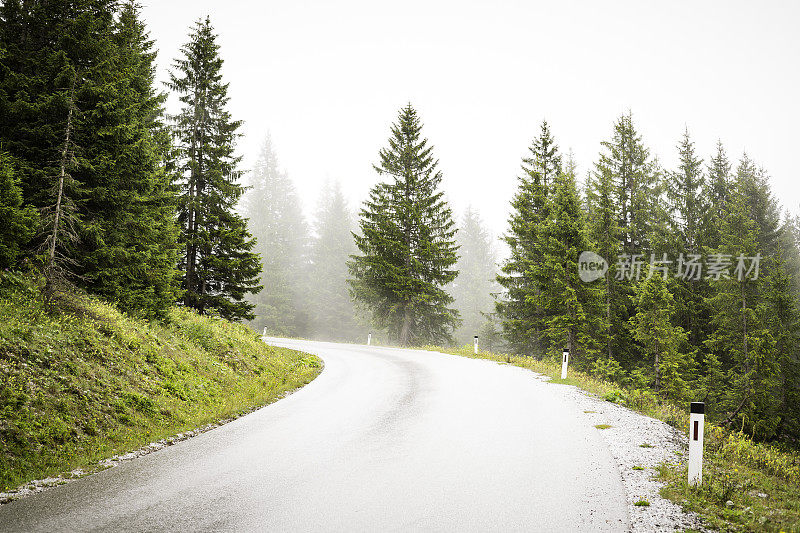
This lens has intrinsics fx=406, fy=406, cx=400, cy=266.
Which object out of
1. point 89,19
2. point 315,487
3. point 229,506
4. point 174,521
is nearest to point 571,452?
point 315,487

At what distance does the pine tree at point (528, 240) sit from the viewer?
24766 millimetres

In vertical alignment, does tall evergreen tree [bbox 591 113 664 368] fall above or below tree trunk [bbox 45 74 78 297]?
above

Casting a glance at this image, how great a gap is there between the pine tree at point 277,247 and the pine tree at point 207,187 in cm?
1867

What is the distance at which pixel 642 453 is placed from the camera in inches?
257

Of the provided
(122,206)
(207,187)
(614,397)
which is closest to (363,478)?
(614,397)

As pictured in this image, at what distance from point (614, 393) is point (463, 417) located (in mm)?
5213

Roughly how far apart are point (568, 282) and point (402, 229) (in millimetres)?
10817

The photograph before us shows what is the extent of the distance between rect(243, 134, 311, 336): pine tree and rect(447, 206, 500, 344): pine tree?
62.2ft

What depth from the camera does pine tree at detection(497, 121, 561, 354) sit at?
81.3 feet

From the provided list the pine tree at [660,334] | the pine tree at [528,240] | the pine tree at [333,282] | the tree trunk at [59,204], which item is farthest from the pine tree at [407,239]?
the pine tree at [333,282]

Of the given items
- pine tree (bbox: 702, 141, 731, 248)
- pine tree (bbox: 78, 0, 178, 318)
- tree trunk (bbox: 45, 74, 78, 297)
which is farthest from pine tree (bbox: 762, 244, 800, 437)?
tree trunk (bbox: 45, 74, 78, 297)

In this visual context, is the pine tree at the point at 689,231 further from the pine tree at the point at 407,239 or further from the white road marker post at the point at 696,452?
the white road marker post at the point at 696,452

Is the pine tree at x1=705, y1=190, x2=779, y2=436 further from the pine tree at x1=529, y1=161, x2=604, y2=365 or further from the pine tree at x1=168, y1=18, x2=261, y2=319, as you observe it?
the pine tree at x1=168, y1=18, x2=261, y2=319

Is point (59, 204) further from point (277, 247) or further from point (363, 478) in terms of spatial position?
point (277, 247)
